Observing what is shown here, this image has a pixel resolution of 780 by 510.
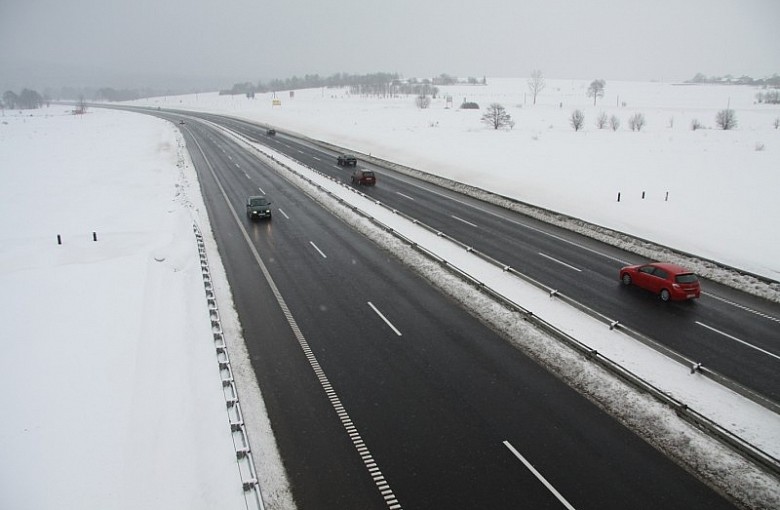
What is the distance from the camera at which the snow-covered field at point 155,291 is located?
36.4 ft

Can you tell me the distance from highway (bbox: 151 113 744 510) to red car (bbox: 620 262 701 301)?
0.86 metres

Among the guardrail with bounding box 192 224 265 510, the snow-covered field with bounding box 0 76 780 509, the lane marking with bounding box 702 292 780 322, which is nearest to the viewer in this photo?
the guardrail with bounding box 192 224 265 510

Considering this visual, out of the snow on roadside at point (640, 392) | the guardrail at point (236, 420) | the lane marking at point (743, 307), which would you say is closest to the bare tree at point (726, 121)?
the lane marking at point (743, 307)

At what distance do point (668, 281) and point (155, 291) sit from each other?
2048 cm

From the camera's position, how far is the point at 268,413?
508 inches

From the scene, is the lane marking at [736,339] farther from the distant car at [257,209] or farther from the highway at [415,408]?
the distant car at [257,209]

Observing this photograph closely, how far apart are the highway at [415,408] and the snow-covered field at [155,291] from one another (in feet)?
3.33

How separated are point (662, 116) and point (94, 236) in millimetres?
102153

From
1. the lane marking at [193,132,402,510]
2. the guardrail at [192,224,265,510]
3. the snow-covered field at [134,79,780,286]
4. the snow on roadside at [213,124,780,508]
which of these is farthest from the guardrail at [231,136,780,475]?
the snow-covered field at [134,79,780,286]

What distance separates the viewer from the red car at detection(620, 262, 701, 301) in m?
19.5

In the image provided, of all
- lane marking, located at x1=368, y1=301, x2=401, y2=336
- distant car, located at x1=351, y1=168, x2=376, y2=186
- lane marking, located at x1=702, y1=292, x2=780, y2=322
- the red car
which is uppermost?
distant car, located at x1=351, y1=168, x2=376, y2=186

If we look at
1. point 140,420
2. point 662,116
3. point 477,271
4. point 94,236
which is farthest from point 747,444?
point 662,116

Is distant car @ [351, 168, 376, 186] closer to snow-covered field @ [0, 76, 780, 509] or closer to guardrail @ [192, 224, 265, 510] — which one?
snow-covered field @ [0, 76, 780, 509]

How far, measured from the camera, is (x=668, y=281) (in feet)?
64.6
